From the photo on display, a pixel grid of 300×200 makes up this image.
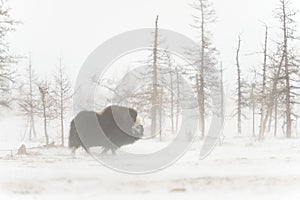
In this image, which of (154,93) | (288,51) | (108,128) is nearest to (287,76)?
(288,51)

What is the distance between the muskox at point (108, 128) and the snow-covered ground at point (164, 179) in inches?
22.7

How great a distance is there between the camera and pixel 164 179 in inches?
173

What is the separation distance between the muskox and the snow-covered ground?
1.89ft

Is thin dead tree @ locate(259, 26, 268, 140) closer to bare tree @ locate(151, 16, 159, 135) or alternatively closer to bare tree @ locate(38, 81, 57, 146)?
bare tree @ locate(151, 16, 159, 135)

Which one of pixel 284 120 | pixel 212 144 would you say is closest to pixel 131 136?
pixel 212 144

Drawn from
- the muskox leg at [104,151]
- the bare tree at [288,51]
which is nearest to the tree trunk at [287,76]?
the bare tree at [288,51]

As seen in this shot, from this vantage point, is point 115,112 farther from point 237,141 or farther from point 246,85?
point 246,85

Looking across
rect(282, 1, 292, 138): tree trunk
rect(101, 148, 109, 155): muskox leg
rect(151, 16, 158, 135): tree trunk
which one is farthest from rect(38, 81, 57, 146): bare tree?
rect(282, 1, 292, 138): tree trunk

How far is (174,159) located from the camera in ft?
17.0

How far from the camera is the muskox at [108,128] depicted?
19.3 feet

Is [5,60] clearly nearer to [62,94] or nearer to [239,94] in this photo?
[62,94]

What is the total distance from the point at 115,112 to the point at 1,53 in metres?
3.74

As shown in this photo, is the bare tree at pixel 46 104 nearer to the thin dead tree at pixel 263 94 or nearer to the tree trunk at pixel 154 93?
the tree trunk at pixel 154 93

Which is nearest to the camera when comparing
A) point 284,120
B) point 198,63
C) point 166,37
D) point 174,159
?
point 174,159
